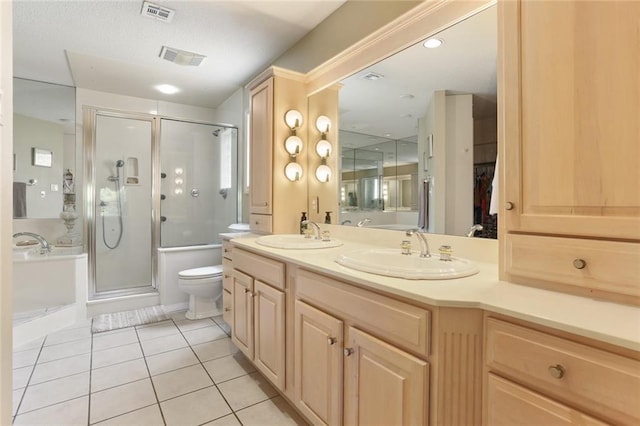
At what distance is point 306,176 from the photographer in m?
2.55

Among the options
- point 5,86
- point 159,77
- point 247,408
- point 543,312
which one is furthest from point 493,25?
point 159,77

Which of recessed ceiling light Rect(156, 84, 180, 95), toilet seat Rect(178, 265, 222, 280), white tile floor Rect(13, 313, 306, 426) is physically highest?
recessed ceiling light Rect(156, 84, 180, 95)

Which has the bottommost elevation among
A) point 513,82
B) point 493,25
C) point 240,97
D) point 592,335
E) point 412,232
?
point 592,335

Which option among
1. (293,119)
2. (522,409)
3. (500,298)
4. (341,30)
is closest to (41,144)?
(293,119)

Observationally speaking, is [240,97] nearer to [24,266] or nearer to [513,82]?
[24,266]

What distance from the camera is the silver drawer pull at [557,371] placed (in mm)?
719

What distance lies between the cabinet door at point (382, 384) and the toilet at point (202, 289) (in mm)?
2066

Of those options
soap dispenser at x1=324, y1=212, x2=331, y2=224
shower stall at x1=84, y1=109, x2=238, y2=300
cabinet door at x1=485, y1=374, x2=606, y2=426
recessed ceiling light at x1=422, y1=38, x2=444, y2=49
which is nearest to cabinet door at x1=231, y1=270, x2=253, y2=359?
soap dispenser at x1=324, y1=212, x2=331, y2=224

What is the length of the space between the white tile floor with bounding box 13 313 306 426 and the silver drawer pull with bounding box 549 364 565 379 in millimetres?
1288

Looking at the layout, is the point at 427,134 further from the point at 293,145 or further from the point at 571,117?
the point at 293,145

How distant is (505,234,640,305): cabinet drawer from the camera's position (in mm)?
824

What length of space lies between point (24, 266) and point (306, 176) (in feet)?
8.95

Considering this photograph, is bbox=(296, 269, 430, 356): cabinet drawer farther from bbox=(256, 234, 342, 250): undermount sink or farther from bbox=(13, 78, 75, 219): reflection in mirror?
bbox=(13, 78, 75, 219): reflection in mirror

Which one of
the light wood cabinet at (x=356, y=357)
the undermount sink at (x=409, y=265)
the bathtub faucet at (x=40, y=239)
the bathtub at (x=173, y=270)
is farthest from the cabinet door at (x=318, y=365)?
the bathtub faucet at (x=40, y=239)
